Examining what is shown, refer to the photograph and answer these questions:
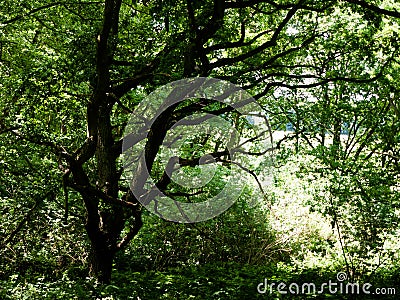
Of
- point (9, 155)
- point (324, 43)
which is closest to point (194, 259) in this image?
point (9, 155)

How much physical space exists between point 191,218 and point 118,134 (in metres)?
2.09

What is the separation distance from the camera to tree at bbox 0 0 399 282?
521 cm

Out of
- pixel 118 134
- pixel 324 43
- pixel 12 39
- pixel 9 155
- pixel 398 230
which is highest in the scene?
pixel 324 43

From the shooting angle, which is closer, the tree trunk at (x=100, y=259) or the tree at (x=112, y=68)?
the tree at (x=112, y=68)

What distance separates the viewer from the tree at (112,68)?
17.1 ft

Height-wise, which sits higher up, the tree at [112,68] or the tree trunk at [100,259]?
the tree at [112,68]

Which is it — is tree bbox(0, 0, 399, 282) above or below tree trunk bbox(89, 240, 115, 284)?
above

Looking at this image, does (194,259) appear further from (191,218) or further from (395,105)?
(395,105)

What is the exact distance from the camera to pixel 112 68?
6387 millimetres

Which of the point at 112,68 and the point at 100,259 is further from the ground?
the point at 112,68

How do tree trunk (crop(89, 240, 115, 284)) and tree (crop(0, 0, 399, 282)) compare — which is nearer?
tree (crop(0, 0, 399, 282))

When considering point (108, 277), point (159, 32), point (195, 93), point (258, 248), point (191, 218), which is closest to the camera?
point (195, 93)

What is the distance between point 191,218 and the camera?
812cm

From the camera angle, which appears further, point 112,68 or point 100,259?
point 112,68
